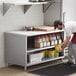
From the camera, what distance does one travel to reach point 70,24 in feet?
16.7

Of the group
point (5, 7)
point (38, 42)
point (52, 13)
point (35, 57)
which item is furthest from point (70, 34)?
point (5, 7)

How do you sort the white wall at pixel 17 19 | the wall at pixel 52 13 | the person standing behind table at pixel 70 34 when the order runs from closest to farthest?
the person standing behind table at pixel 70 34 → the white wall at pixel 17 19 → the wall at pixel 52 13

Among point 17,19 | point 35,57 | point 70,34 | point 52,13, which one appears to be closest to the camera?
point 70,34

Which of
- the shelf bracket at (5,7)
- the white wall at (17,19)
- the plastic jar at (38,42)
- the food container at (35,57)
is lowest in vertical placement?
the food container at (35,57)

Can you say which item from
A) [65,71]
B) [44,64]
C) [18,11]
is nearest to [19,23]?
[18,11]

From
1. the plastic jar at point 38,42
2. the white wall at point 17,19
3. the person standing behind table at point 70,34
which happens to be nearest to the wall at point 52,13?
the white wall at point 17,19

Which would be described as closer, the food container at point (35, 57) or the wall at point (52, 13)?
the food container at point (35, 57)

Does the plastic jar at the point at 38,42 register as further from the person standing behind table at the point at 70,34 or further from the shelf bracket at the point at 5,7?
the shelf bracket at the point at 5,7

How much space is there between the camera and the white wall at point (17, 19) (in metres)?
5.19

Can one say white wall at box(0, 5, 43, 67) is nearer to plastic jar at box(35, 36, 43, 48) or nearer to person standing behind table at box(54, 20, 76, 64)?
plastic jar at box(35, 36, 43, 48)

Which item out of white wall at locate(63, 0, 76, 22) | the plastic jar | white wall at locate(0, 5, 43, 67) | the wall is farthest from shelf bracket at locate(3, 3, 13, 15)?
white wall at locate(63, 0, 76, 22)

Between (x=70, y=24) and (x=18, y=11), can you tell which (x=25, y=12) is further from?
(x=70, y=24)

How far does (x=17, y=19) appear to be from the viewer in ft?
17.9

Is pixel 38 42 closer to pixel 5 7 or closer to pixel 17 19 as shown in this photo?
pixel 17 19
